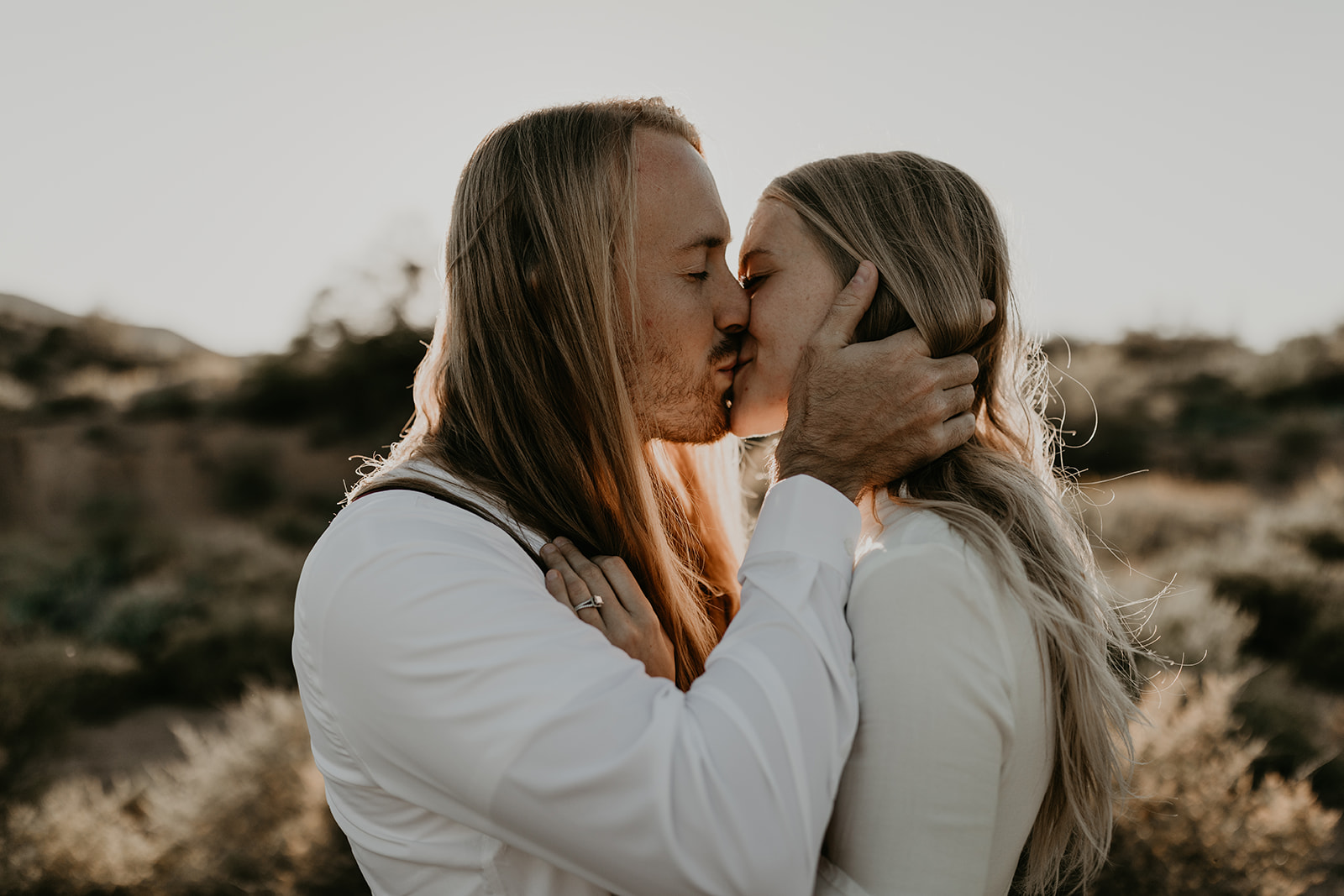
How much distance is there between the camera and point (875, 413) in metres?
1.82

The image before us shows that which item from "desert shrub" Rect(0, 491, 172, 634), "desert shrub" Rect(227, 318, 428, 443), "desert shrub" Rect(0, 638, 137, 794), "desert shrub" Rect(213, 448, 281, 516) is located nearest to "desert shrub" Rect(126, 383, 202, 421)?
"desert shrub" Rect(227, 318, 428, 443)

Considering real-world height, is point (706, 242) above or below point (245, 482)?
above

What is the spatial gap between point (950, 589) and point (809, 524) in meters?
0.28

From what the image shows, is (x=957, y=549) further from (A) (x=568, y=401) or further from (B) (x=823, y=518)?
(A) (x=568, y=401)

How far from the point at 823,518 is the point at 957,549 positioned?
0.86ft

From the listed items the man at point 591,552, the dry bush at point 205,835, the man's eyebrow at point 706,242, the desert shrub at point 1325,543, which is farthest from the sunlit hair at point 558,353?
the desert shrub at point 1325,543

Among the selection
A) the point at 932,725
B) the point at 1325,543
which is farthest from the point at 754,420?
the point at 1325,543

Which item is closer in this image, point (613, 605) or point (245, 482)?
point (613, 605)

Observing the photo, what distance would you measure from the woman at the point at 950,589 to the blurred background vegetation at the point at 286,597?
26.0 inches

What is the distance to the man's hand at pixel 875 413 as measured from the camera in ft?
5.96

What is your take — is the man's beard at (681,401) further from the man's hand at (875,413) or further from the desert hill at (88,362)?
the desert hill at (88,362)

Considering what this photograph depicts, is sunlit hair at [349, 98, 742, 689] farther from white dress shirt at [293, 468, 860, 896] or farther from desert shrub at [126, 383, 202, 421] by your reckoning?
desert shrub at [126, 383, 202, 421]

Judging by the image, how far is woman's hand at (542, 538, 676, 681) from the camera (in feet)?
5.41

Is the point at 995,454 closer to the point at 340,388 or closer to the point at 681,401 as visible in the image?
the point at 681,401
